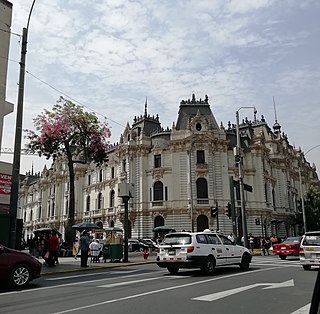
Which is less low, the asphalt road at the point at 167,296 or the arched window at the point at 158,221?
the arched window at the point at 158,221

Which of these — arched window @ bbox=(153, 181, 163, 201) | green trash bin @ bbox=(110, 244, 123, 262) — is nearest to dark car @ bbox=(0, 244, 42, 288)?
green trash bin @ bbox=(110, 244, 123, 262)

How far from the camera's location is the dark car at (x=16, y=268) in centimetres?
1100

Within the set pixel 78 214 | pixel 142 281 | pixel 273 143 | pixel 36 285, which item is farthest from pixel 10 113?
pixel 273 143

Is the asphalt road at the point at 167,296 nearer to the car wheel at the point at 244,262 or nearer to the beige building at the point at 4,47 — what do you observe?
the car wheel at the point at 244,262

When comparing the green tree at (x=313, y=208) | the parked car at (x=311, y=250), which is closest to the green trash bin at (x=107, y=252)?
the parked car at (x=311, y=250)

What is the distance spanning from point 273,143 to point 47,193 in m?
47.5

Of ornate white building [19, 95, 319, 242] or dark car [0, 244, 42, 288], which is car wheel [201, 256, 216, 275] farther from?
ornate white building [19, 95, 319, 242]

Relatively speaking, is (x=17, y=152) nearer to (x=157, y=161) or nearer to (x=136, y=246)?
(x=136, y=246)

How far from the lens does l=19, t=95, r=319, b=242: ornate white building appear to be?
50500 mm

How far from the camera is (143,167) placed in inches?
2127

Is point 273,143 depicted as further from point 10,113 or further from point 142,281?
point 142,281

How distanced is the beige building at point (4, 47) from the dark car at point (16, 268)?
10.1 metres

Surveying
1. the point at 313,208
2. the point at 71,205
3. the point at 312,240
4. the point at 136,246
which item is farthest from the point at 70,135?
the point at 313,208

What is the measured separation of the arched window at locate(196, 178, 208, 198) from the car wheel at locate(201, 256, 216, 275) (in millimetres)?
35759
